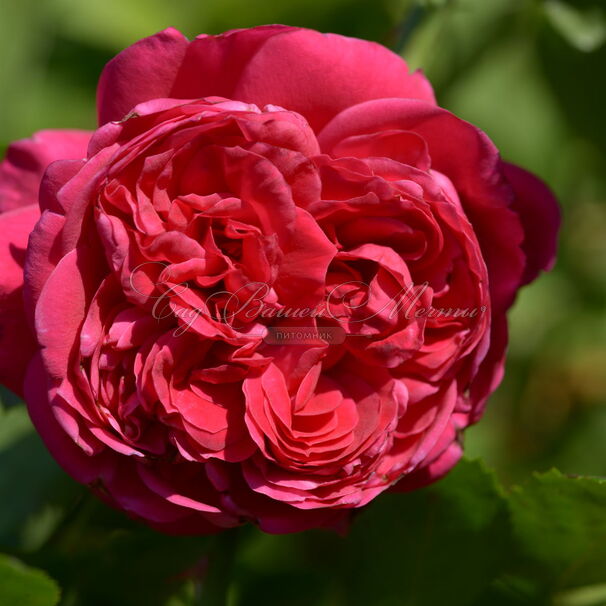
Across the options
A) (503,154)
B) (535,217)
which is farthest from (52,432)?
(503,154)

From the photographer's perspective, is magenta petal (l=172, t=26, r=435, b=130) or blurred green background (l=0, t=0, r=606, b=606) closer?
magenta petal (l=172, t=26, r=435, b=130)

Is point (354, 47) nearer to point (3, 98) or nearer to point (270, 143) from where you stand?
point (270, 143)

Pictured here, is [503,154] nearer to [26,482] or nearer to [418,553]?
[418,553]

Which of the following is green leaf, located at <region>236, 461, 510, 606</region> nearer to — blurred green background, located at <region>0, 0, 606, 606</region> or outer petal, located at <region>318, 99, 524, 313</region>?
blurred green background, located at <region>0, 0, 606, 606</region>

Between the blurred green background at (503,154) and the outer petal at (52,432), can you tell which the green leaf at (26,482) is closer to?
the blurred green background at (503,154)

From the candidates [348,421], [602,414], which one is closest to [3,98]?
[348,421]

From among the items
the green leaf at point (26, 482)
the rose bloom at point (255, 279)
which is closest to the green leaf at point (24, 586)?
the rose bloom at point (255, 279)

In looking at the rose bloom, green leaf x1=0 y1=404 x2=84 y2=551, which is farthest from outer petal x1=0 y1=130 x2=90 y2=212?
green leaf x1=0 y1=404 x2=84 y2=551
